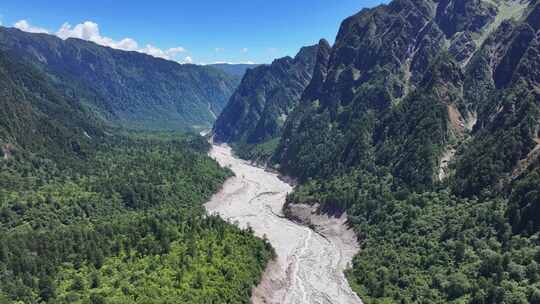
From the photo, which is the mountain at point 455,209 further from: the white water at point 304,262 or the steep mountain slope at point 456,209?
the white water at point 304,262

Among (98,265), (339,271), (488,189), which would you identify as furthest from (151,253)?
(488,189)

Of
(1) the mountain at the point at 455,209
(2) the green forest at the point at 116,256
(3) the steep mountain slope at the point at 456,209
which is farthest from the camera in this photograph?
(1) the mountain at the point at 455,209

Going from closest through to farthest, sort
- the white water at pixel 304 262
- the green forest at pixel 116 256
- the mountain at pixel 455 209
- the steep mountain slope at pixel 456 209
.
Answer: the green forest at pixel 116 256 < the steep mountain slope at pixel 456 209 < the mountain at pixel 455 209 < the white water at pixel 304 262

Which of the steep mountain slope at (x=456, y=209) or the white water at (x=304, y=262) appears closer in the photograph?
the steep mountain slope at (x=456, y=209)

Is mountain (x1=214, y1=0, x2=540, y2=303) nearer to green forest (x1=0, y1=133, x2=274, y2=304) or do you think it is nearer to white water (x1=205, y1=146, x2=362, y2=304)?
white water (x1=205, y1=146, x2=362, y2=304)

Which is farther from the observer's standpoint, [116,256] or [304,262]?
[304,262]

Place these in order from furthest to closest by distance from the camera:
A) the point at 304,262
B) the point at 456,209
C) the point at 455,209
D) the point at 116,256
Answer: the point at 304,262 → the point at 455,209 → the point at 456,209 → the point at 116,256

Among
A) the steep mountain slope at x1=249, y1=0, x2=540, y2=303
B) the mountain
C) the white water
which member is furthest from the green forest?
the steep mountain slope at x1=249, y1=0, x2=540, y2=303

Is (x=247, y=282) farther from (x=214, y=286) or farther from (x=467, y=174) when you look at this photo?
(x=467, y=174)

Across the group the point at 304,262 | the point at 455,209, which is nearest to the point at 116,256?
the point at 304,262

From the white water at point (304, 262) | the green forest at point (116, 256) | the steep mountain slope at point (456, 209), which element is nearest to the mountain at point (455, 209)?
the steep mountain slope at point (456, 209)

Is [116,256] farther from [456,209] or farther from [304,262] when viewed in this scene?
[456,209]

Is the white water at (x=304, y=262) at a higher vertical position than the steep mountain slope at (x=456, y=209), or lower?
lower
